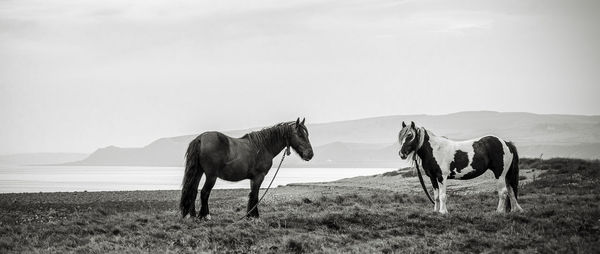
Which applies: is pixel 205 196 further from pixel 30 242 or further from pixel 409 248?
pixel 409 248

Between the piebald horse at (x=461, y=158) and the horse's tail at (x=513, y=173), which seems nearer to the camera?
the piebald horse at (x=461, y=158)

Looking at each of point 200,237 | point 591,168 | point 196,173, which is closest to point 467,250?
point 200,237

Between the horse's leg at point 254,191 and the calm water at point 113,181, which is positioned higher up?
the horse's leg at point 254,191

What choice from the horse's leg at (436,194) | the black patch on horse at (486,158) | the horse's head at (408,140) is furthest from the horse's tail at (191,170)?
the black patch on horse at (486,158)

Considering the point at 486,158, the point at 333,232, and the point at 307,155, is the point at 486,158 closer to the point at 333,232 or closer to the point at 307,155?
the point at 307,155

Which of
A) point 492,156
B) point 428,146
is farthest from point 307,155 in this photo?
point 492,156

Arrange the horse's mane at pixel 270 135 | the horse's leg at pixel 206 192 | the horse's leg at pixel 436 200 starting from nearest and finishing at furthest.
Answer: the horse's leg at pixel 206 192 → the horse's mane at pixel 270 135 → the horse's leg at pixel 436 200

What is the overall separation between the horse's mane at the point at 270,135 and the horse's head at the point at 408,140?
256cm

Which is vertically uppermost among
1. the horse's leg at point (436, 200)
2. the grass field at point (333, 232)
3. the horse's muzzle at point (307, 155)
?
the horse's muzzle at point (307, 155)

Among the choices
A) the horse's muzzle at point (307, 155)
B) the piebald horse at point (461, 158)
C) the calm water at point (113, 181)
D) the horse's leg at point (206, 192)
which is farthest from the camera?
the calm water at point (113, 181)

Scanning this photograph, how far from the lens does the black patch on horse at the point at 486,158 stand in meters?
14.8

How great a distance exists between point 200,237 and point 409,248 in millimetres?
3771

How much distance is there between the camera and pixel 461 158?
14.9 m

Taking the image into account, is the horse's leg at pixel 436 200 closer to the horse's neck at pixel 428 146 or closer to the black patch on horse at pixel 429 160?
the black patch on horse at pixel 429 160
